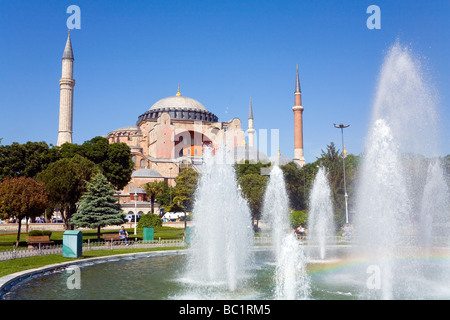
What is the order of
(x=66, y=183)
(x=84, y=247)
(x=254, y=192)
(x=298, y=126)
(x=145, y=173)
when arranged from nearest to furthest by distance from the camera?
1. (x=84, y=247)
2. (x=66, y=183)
3. (x=254, y=192)
4. (x=145, y=173)
5. (x=298, y=126)

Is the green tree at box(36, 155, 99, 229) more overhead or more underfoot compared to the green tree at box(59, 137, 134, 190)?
more underfoot

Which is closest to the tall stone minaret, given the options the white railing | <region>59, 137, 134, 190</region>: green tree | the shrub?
<region>59, 137, 134, 190</region>: green tree

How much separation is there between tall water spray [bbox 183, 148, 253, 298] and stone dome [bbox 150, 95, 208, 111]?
61317 millimetres

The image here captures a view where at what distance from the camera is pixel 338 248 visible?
63.9ft

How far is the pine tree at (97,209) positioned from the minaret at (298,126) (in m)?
38.0

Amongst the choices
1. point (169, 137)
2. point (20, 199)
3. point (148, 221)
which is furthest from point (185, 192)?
point (169, 137)

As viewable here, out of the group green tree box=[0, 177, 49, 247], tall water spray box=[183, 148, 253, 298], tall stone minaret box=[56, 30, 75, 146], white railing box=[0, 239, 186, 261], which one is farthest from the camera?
tall stone minaret box=[56, 30, 75, 146]

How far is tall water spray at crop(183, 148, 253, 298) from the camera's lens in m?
10.7

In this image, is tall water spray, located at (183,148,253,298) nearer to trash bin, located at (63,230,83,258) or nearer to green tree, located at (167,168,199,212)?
trash bin, located at (63,230,83,258)

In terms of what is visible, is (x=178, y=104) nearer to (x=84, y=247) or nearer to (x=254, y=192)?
(x=254, y=192)

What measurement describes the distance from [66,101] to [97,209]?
3427 centimetres

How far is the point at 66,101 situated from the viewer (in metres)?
50.8

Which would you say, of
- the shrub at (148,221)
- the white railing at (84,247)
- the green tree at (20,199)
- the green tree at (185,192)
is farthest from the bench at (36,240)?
the green tree at (185,192)
